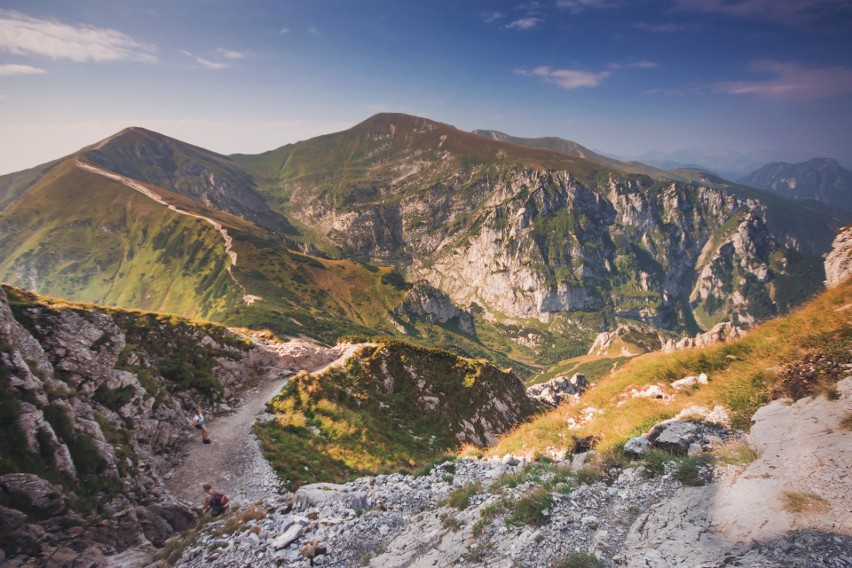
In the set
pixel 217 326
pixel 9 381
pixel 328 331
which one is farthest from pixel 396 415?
pixel 328 331

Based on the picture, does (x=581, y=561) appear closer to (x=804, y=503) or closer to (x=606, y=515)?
(x=606, y=515)

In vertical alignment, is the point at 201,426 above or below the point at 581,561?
below

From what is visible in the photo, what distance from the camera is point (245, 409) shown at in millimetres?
32094

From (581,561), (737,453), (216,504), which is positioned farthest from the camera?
(216,504)

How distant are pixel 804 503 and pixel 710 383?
783cm

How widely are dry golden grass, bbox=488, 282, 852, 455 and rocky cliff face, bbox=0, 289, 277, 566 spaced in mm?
16597

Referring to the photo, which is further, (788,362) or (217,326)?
(217,326)

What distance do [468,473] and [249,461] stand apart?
16.7 metres

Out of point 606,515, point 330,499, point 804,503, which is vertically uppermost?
point 804,503

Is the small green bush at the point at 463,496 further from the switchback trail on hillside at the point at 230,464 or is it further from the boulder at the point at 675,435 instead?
the switchback trail on hillside at the point at 230,464

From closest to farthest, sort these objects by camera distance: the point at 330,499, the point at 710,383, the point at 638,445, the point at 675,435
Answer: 1. the point at 675,435
2. the point at 638,445
3. the point at 710,383
4. the point at 330,499

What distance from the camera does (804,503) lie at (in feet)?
19.3

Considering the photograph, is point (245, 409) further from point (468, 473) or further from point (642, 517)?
point (642, 517)

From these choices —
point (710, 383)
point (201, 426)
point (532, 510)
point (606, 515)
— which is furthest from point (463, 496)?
point (201, 426)
